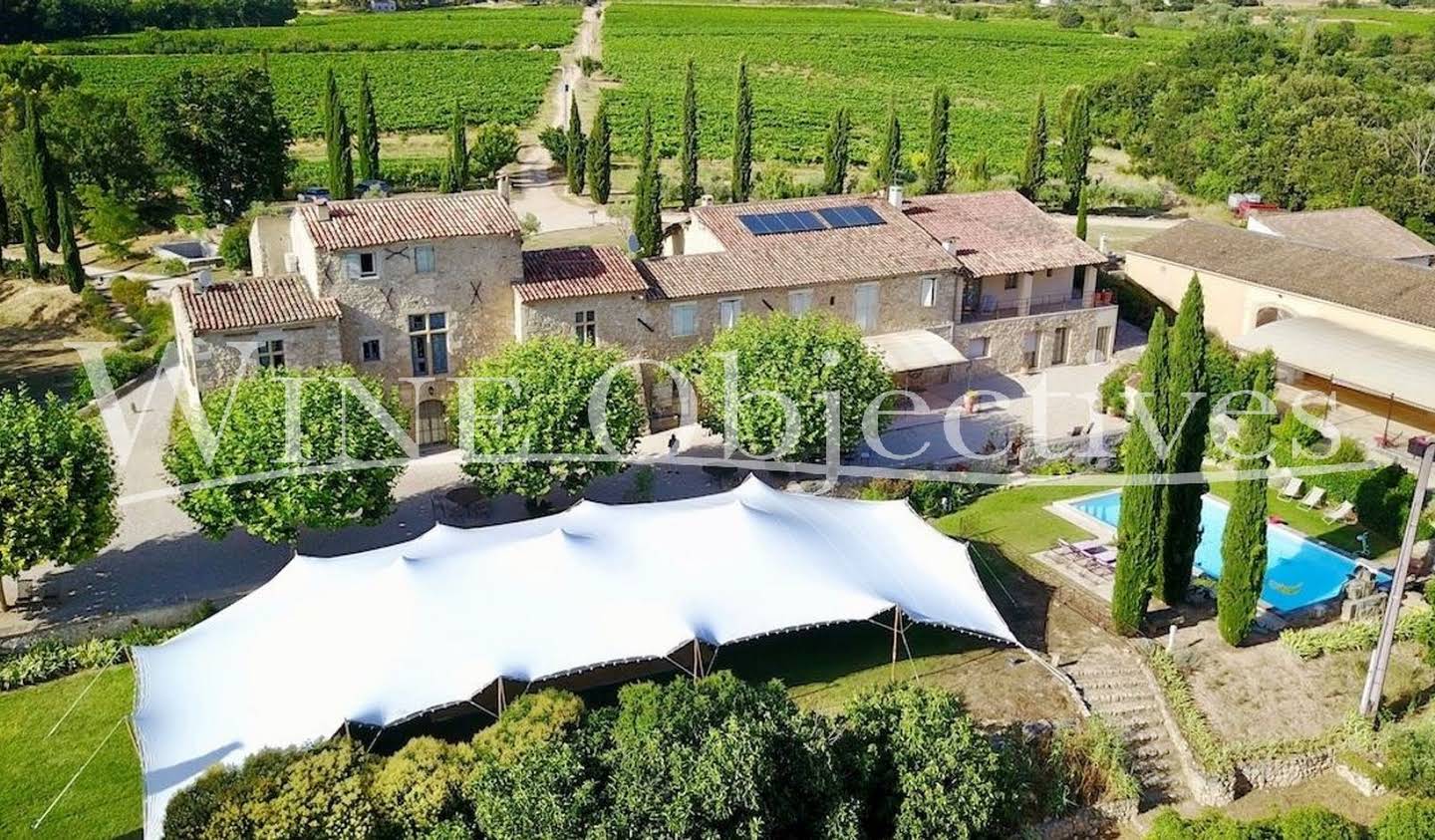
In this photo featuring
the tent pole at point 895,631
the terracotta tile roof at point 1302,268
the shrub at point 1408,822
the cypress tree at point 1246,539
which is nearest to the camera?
the shrub at point 1408,822

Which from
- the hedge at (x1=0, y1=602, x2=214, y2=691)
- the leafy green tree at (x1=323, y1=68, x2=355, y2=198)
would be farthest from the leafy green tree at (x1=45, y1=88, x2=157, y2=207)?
the hedge at (x1=0, y1=602, x2=214, y2=691)

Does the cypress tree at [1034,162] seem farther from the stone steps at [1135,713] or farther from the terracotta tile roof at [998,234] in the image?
the stone steps at [1135,713]

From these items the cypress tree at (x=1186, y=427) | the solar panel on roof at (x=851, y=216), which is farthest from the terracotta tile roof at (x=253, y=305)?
the cypress tree at (x=1186, y=427)

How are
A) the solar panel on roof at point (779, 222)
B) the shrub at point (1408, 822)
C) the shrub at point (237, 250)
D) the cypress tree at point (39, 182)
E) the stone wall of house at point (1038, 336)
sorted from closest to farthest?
the shrub at point (1408, 822)
the solar panel on roof at point (779, 222)
the stone wall of house at point (1038, 336)
the shrub at point (237, 250)
the cypress tree at point (39, 182)

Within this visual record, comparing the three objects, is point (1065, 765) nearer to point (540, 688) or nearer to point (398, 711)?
point (540, 688)

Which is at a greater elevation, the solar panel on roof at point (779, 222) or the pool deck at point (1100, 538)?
the solar panel on roof at point (779, 222)

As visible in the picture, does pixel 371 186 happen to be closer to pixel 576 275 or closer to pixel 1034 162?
pixel 576 275
